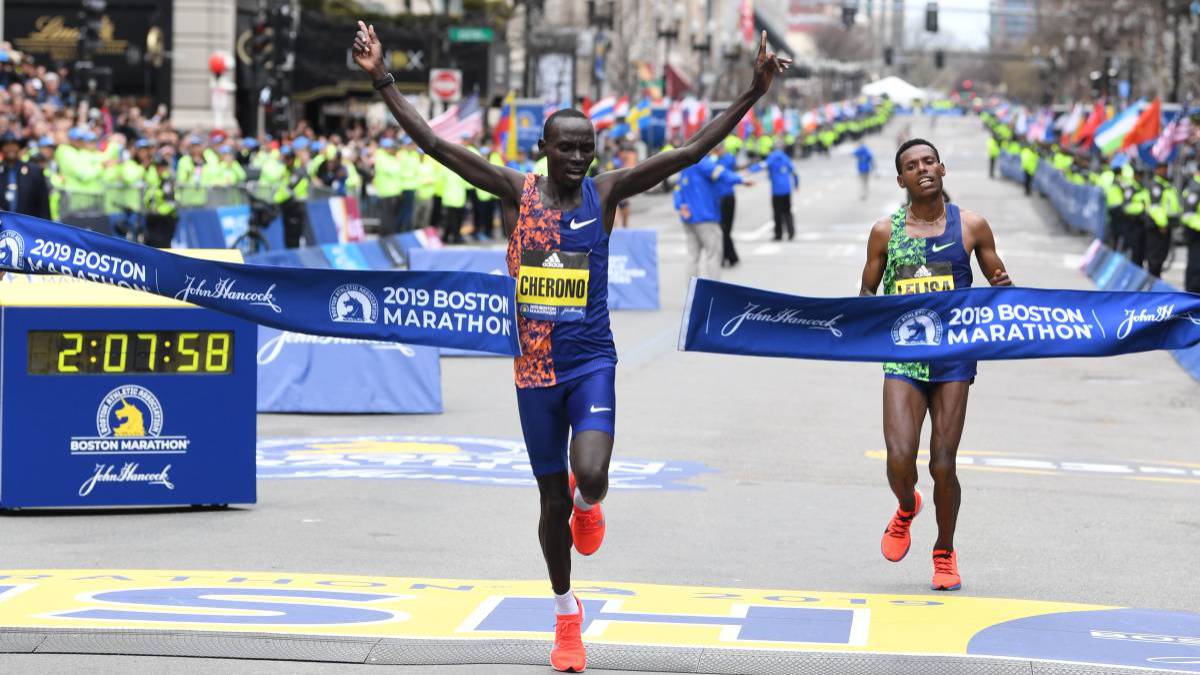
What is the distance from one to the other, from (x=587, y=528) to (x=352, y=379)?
8112mm

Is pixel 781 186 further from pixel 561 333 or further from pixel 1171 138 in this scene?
pixel 561 333

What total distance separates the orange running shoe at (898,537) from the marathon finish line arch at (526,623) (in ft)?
1.10

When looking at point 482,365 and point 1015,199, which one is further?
point 1015,199

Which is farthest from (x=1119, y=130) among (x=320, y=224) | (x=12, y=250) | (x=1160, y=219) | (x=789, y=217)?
(x=12, y=250)

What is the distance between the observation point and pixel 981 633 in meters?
7.43

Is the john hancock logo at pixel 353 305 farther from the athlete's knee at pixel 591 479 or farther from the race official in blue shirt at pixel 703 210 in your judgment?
the race official in blue shirt at pixel 703 210

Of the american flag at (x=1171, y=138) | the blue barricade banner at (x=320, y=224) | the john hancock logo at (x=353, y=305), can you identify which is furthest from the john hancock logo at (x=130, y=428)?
the american flag at (x=1171, y=138)

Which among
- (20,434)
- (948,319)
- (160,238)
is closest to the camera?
(948,319)

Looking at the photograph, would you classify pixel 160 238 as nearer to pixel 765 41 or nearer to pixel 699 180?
pixel 699 180

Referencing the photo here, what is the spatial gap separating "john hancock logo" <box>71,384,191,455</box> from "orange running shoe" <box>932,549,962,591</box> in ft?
13.2

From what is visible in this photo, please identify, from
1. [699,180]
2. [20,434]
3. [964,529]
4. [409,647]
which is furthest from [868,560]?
[699,180]

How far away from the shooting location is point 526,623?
7512 millimetres

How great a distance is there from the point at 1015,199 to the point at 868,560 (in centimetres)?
5272

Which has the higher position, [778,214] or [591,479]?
[778,214]
